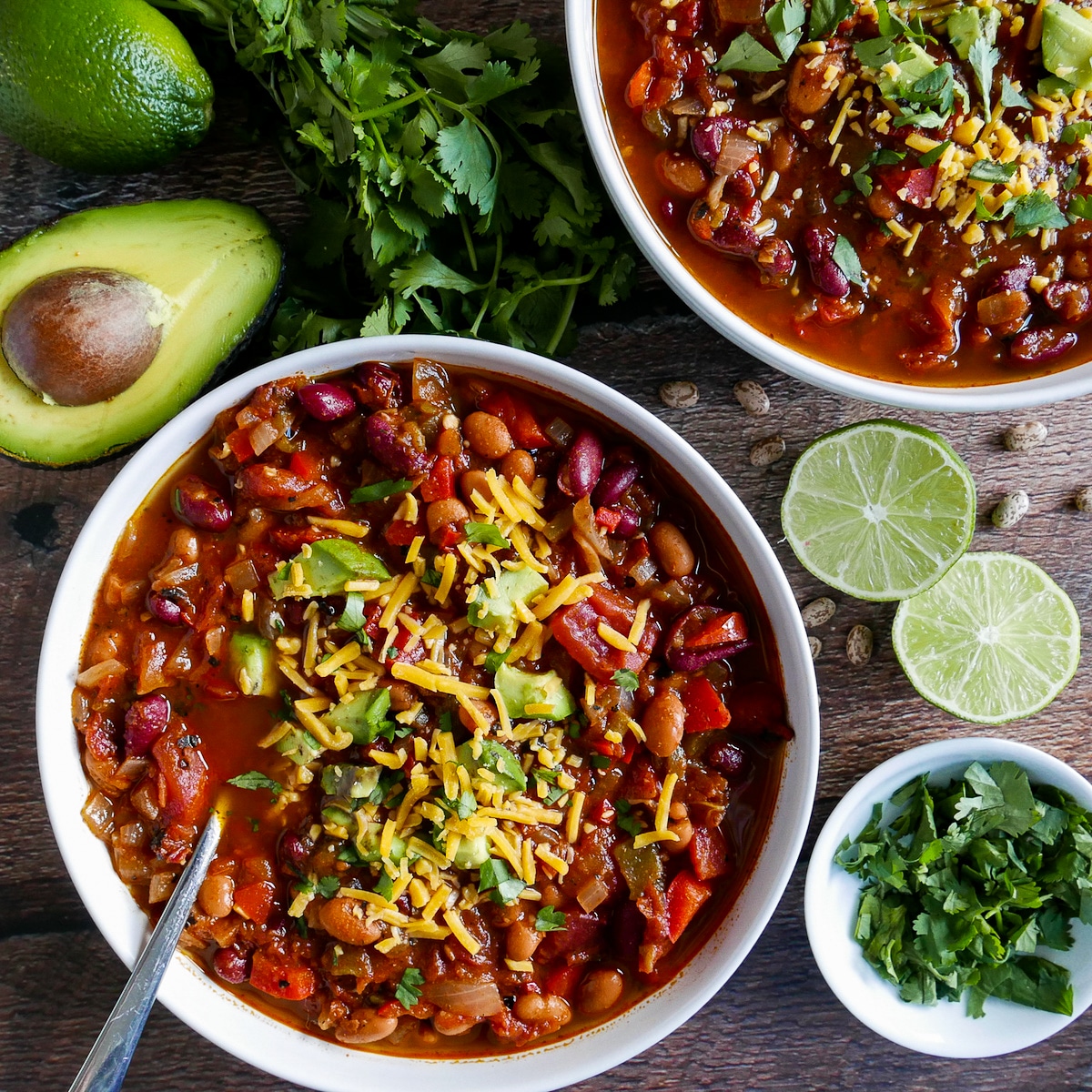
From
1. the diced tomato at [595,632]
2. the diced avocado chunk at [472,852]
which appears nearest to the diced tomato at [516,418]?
the diced tomato at [595,632]

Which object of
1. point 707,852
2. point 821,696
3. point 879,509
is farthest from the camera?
point 821,696

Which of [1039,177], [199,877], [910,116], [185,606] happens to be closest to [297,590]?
[185,606]

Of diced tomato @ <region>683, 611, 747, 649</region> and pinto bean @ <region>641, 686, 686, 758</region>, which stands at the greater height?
diced tomato @ <region>683, 611, 747, 649</region>

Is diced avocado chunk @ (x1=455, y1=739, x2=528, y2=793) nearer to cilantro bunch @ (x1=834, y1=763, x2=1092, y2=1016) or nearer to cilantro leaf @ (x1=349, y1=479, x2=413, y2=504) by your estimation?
cilantro leaf @ (x1=349, y1=479, x2=413, y2=504)

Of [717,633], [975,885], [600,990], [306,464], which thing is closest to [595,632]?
[717,633]

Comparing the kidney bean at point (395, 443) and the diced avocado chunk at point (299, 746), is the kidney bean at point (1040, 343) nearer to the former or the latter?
the kidney bean at point (395, 443)

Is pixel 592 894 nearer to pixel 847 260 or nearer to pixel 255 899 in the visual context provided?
pixel 255 899

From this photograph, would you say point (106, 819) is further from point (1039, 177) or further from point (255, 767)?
point (1039, 177)

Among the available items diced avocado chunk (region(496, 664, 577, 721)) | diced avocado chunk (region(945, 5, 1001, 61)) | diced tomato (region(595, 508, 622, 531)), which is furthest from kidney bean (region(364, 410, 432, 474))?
diced avocado chunk (region(945, 5, 1001, 61))
